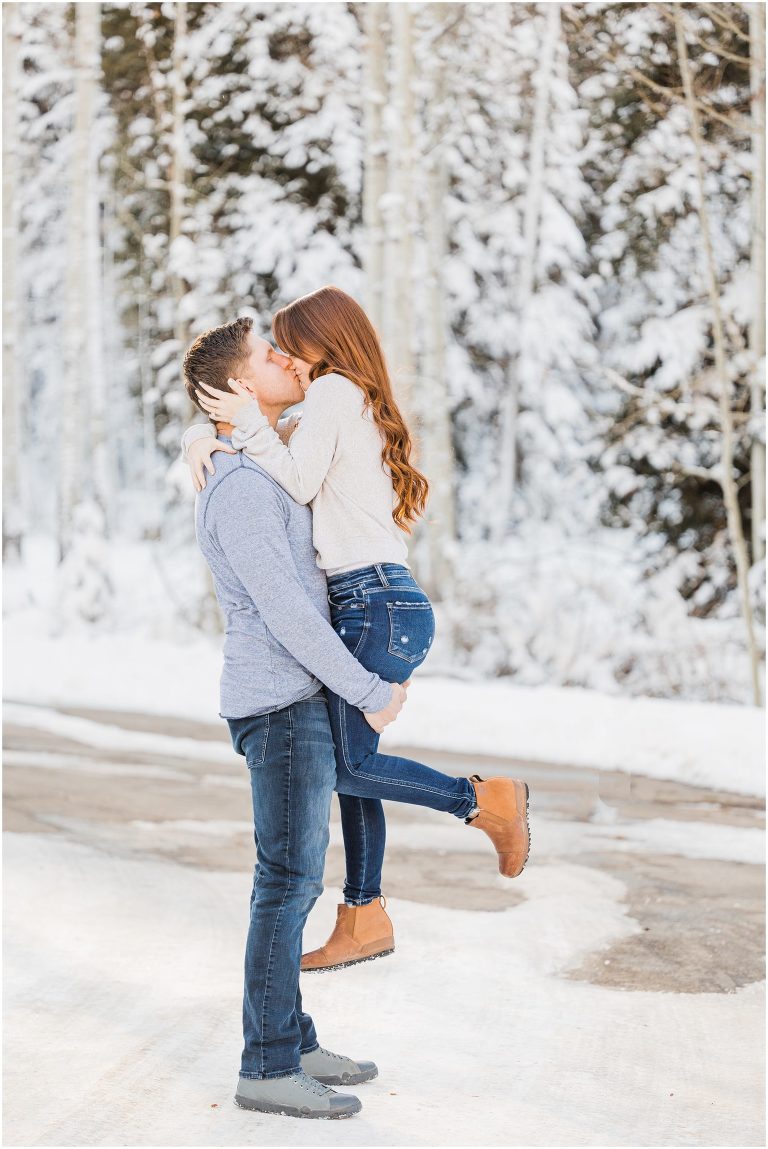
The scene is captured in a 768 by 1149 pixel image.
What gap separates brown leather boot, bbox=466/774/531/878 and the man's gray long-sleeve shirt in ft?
1.62

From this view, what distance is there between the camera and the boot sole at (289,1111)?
3.62m

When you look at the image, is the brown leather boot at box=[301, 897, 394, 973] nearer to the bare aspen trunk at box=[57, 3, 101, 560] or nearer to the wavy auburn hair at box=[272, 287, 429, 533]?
the wavy auburn hair at box=[272, 287, 429, 533]

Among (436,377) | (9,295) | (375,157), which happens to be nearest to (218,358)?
(375,157)

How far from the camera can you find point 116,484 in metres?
30.4

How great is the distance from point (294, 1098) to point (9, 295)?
1529 cm

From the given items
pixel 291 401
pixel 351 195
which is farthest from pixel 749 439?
pixel 291 401

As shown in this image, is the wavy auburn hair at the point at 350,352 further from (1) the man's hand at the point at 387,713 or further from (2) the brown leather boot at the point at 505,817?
(2) the brown leather boot at the point at 505,817

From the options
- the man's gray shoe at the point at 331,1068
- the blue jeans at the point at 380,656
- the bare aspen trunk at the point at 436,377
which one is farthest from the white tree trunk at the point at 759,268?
the man's gray shoe at the point at 331,1068

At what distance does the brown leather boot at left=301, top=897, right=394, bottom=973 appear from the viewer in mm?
3896

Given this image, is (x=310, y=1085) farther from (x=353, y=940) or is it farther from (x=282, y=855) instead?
(x=282, y=855)

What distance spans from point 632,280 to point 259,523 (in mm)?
16957

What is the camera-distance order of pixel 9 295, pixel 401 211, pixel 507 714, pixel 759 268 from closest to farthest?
1. pixel 507 714
2. pixel 759 268
3. pixel 401 211
4. pixel 9 295

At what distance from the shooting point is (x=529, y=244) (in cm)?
2045

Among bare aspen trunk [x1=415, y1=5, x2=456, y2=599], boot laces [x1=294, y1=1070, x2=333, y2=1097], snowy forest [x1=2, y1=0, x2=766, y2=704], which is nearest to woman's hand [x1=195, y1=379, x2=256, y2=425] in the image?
boot laces [x1=294, y1=1070, x2=333, y2=1097]
